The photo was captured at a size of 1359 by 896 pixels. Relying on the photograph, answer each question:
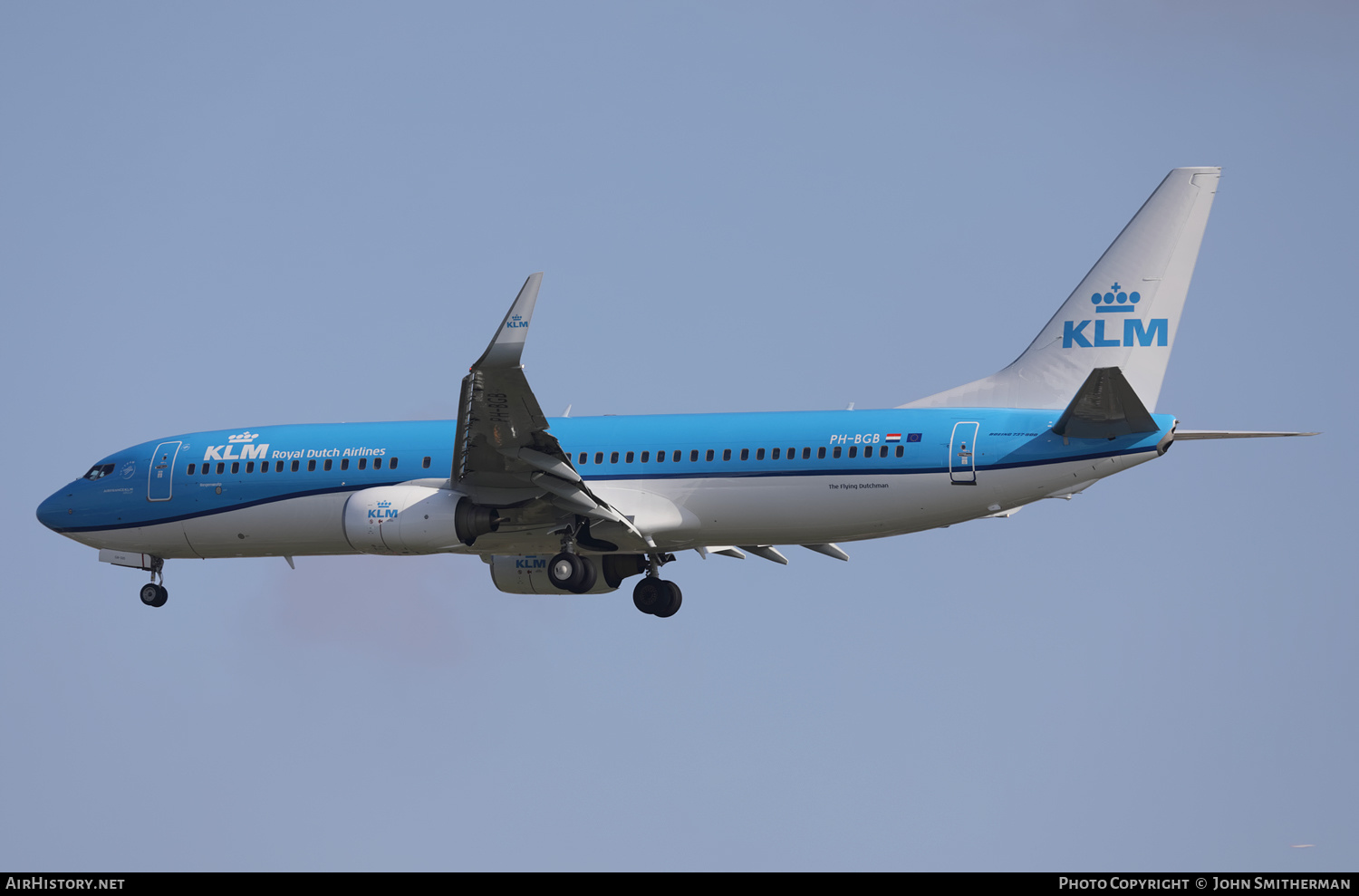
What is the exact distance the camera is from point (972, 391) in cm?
3700

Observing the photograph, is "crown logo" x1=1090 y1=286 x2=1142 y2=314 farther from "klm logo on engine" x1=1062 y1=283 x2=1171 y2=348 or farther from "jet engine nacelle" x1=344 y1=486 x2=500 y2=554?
"jet engine nacelle" x1=344 y1=486 x2=500 y2=554

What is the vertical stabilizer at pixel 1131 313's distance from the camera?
36.2 meters

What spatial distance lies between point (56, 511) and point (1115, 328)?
2408 cm

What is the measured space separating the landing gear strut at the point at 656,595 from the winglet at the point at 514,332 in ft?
32.3

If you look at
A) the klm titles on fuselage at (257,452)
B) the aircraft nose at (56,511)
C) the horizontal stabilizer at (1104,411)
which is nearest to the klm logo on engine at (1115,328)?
the horizontal stabilizer at (1104,411)

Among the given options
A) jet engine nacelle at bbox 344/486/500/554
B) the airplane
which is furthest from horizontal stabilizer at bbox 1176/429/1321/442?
jet engine nacelle at bbox 344/486/500/554

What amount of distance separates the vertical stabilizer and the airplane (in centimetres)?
4

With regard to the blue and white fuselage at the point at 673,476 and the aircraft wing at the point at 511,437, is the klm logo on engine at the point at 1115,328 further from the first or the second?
the aircraft wing at the point at 511,437

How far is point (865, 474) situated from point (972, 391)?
3.33 meters

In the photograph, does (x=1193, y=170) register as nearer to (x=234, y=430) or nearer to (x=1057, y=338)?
(x=1057, y=338)

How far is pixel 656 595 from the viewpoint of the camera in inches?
1629
